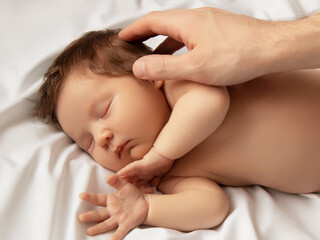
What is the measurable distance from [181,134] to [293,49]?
1.09 feet

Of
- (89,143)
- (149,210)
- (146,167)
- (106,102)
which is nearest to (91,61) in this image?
(106,102)

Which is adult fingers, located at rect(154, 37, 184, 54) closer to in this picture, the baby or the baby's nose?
the baby

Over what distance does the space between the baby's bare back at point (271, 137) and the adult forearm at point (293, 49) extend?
0.10 meters

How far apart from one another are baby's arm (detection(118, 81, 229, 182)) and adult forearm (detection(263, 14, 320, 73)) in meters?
0.14

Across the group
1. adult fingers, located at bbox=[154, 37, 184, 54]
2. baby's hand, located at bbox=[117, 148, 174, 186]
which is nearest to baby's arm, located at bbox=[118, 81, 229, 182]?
baby's hand, located at bbox=[117, 148, 174, 186]

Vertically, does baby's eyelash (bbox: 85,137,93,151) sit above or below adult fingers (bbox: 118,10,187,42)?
below

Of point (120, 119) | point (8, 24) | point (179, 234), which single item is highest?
point (8, 24)

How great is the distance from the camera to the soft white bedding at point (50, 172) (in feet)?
3.18

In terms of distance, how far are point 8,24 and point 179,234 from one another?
106 centimetres

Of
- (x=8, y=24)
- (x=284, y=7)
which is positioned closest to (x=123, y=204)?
(x=8, y=24)

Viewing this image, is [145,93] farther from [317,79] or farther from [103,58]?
[317,79]

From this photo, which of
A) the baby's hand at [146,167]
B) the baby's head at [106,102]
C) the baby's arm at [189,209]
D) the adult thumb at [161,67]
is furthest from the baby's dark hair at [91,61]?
Answer: the baby's arm at [189,209]

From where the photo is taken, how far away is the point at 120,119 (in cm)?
108

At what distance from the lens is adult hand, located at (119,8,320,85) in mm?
962
